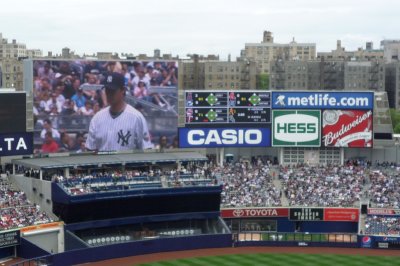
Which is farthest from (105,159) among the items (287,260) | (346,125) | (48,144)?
(346,125)

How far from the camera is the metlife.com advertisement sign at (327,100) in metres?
65.2

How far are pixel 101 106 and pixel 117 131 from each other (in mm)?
2219

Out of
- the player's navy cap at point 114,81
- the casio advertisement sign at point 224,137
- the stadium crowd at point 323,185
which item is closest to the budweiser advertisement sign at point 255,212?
the stadium crowd at point 323,185

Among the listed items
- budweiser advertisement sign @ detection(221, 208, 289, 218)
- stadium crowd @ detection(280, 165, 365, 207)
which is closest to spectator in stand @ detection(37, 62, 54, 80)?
budweiser advertisement sign @ detection(221, 208, 289, 218)

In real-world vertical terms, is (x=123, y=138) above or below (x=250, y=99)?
below

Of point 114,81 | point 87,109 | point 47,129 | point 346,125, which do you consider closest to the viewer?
point 47,129

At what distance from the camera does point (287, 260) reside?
53.6 metres

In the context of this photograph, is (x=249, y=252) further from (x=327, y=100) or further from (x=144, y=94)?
(x=327, y=100)

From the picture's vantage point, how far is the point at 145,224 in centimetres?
5881

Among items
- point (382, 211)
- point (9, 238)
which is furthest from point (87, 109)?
point (382, 211)

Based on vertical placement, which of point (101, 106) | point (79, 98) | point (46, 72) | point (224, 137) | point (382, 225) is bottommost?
point (382, 225)

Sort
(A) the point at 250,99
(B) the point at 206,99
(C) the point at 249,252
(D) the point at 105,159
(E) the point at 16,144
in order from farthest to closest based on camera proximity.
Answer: (A) the point at 250,99, (B) the point at 206,99, (D) the point at 105,159, (E) the point at 16,144, (C) the point at 249,252

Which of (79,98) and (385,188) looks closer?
(79,98)

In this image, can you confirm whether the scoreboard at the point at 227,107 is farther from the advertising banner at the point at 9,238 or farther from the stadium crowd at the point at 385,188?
the advertising banner at the point at 9,238
